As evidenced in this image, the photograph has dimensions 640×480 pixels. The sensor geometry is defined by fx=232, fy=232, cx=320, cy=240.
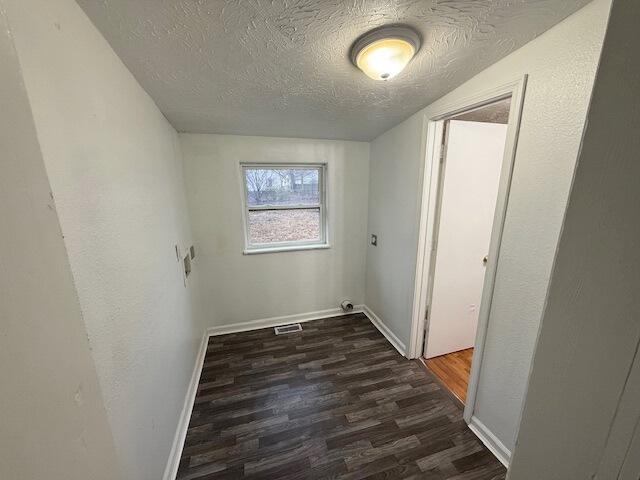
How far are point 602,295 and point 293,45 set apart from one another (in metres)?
1.23

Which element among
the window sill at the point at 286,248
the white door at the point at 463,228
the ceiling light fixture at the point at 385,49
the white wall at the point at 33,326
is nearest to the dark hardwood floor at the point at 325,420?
the white door at the point at 463,228

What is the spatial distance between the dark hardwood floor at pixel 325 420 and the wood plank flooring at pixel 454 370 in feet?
0.36

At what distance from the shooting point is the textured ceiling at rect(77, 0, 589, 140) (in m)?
0.80

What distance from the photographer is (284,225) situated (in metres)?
2.64

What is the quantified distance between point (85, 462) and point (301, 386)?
1.53 metres

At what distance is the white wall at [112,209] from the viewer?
0.62 m

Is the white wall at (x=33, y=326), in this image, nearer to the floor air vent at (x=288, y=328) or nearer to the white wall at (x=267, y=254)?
the white wall at (x=267, y=254)

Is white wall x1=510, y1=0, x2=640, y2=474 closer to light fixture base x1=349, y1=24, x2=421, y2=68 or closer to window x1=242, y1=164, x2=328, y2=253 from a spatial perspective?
light fixture base x1=349, y1=24, x2=421, y2=68

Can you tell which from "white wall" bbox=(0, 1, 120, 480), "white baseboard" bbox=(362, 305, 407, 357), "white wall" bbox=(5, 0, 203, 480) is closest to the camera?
"white wall" bbox=(0, 1, 120, 480)

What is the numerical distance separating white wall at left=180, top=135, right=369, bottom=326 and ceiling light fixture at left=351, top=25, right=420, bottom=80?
4.58ft

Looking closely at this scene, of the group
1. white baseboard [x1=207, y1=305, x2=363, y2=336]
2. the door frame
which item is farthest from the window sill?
the door frame

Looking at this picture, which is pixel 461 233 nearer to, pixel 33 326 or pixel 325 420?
pixel 325 420

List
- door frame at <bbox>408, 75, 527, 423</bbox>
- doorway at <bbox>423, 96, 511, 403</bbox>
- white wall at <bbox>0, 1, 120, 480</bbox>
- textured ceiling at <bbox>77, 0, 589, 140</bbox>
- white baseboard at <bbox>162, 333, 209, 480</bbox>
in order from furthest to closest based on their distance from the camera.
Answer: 1. doorway at <bbox>423, 96, 511, 403</bbox>
2. white baseboard at <bbox>162, 333, 209, 480</bbox>
3. door frame at <bbox>408, 75, 527, 423</bbox>
4. textured ceiling at <bbox>77, 0, 589, 140</bbox>
5. white wall at <bbox>0, 1, 120, 480</bbox>

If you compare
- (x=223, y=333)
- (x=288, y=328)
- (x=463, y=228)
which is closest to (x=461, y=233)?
(x=463, y=228)
